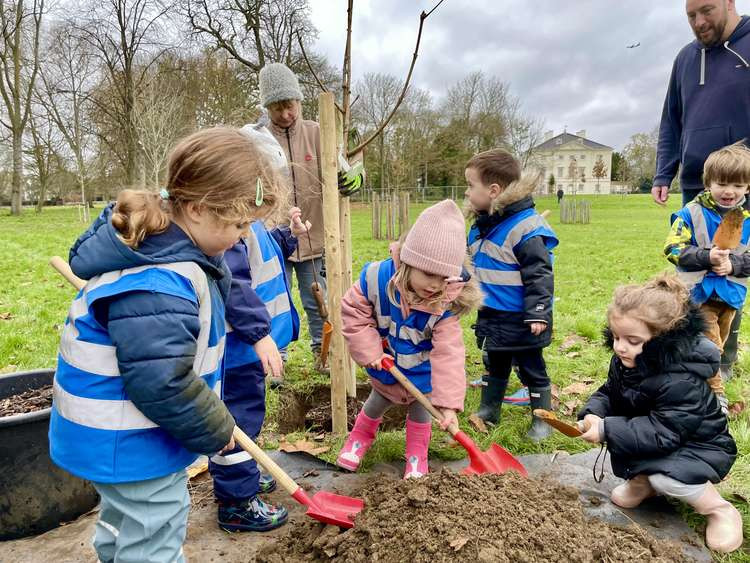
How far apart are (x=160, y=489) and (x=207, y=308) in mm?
596

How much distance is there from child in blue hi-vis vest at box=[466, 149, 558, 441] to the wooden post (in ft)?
2.87

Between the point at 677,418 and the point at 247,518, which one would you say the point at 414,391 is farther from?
the point at 677,418

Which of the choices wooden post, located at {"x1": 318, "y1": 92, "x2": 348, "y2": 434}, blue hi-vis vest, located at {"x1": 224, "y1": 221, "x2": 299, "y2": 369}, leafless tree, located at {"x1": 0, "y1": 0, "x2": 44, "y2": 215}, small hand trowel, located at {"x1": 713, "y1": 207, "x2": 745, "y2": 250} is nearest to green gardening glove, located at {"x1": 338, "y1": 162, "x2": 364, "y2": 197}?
wooden post, located at {"x1": 318, "y1": 92, "x2": 348, "y2": 434}

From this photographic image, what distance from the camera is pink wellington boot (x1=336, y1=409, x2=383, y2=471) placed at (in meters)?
2.95

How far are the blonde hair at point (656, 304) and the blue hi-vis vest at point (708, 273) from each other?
1255mm

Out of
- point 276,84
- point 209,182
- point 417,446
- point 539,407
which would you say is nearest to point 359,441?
point 417,446

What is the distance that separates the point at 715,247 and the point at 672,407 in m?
1.47

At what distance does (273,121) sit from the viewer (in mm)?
3965

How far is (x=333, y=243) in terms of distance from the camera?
3043 mm

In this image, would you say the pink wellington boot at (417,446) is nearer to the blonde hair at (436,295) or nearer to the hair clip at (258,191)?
the blonde hair at (436,295)

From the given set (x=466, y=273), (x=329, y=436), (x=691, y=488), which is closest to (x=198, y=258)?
(x=466, y=273)

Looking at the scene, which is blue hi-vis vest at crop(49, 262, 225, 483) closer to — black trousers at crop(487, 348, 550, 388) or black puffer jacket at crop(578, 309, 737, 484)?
black puffer jacket at crop(578, 309, 737, 484)

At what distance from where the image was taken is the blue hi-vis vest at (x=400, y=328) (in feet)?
8.96

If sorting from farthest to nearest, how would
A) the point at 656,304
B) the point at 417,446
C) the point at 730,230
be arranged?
the point at 730,230
the point at 417,446
the point at 656,304
